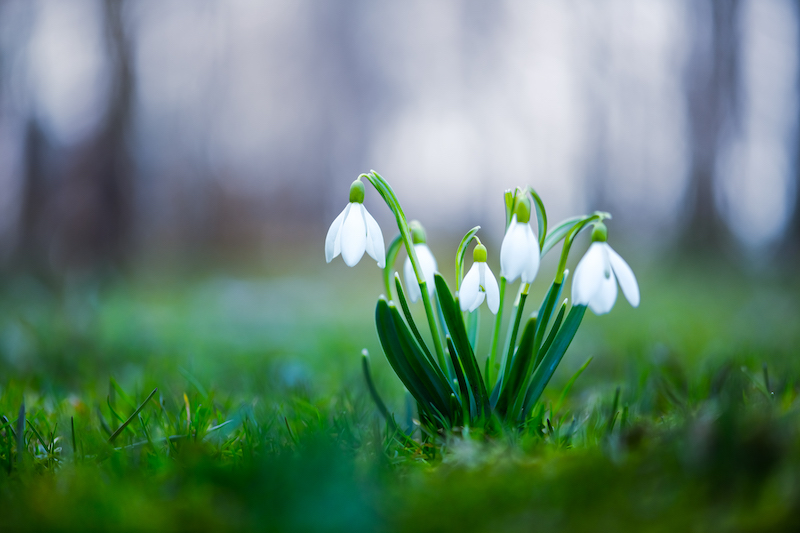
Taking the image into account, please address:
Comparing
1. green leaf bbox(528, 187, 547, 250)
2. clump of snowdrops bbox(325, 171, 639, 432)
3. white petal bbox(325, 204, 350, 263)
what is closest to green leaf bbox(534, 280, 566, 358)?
clump of snowdrops bbox(325, 171, 639, 432)

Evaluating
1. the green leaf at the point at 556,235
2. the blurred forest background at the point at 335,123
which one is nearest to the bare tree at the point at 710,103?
the blurred forest background at the point at 335,123

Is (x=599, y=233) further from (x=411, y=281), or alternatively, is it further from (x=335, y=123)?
(x=335, y=123)

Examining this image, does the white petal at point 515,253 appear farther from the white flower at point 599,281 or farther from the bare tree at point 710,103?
the bare tree at point 710,103

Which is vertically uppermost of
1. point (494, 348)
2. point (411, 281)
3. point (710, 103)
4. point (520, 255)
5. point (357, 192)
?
point (710, 103)

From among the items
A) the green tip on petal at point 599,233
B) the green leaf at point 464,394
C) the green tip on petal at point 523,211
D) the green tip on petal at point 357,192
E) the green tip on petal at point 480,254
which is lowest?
the green leaf at point 464,394

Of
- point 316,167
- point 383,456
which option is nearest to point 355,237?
point 383,456

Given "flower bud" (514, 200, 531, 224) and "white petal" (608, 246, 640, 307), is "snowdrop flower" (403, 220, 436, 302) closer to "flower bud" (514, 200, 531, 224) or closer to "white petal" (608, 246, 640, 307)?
"flower bud" (514, 200, 531, 224)

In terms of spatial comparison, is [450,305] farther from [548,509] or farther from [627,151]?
[627,151]
